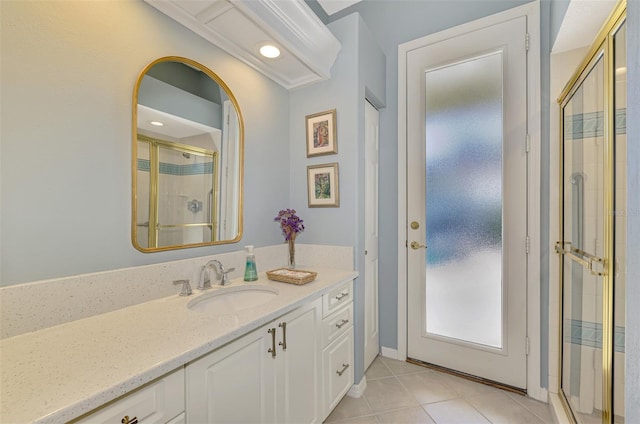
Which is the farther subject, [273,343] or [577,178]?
[577,178]

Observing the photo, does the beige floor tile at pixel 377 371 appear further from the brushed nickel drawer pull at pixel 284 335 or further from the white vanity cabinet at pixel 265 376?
the brushed nickel drawer pull at pixel 284 335

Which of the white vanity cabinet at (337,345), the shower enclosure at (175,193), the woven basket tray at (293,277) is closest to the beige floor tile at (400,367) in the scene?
the white vanity cabinet at (337,345)

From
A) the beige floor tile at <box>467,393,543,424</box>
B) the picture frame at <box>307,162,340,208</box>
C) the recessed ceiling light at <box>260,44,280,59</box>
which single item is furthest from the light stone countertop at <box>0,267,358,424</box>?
the beige floor tile at <box>467,393,543,424</box>

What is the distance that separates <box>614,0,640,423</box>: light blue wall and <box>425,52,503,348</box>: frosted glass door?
5.01 ft

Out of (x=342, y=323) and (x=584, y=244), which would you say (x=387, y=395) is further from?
(x=584, y=244)

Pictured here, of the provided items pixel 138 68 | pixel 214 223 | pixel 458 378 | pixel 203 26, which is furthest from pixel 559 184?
pixel 138 68

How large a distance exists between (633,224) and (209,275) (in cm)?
153

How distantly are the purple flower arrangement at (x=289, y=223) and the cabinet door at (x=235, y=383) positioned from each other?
0.86 metres

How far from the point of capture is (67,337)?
2.81 feet

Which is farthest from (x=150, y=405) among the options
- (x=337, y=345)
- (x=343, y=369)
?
(x=343, y=369)

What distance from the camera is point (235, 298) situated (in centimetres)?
146

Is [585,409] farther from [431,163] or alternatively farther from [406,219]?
[431,163]

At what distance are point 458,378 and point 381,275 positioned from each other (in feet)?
3.06

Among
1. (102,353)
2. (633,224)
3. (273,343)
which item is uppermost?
(633,224)
